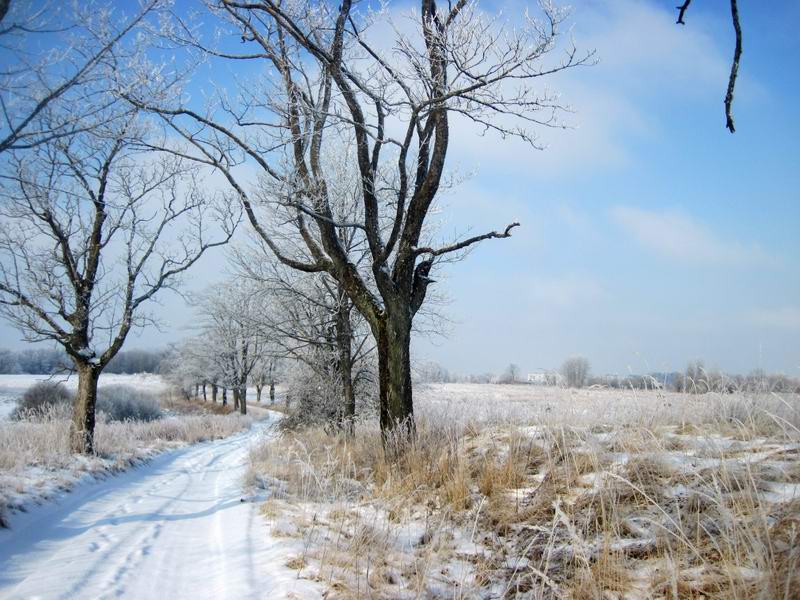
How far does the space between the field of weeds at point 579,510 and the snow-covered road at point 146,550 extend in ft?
1.02

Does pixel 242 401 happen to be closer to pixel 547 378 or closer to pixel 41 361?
pixel 547 378

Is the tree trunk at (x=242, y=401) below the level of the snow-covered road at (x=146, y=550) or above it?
below

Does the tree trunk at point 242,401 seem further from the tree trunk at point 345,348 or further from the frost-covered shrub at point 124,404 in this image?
the tree trunk at point 345,348

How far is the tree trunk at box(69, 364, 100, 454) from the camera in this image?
364 inches

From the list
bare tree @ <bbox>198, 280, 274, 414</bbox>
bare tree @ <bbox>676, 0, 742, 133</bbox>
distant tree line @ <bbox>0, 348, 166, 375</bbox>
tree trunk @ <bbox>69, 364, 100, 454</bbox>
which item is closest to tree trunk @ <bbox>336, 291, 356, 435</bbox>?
tree trunk @ <bbox>69, 364, 100, 454</bbox>

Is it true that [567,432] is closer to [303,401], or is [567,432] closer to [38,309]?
[38,309]

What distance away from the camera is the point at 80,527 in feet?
17.3

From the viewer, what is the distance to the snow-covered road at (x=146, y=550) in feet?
11.2

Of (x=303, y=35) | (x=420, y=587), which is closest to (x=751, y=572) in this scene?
(x=420, y=587)

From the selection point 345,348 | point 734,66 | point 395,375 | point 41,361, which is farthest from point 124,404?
point 41,361

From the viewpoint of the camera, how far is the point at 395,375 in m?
7.05

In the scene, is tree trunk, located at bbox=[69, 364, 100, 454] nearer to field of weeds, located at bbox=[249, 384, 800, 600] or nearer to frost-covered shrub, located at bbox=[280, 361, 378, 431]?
field of weeds, located at bbox=[249, 384, 800, 600]

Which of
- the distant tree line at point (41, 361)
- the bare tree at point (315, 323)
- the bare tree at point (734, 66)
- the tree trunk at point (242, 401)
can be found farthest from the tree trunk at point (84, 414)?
the distant tree line at point (41, 361)

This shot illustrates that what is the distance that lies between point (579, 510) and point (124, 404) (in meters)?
29.9
